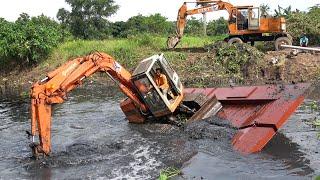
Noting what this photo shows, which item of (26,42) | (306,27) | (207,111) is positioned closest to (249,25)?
(306,27)

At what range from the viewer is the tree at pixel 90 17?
53688 millimetres

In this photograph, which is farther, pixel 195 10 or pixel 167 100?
pixel 195 10

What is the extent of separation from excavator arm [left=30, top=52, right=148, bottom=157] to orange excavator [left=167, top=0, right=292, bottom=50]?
636 inches

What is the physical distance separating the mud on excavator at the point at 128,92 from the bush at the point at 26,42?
55.3ft

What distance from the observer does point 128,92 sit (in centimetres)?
1536

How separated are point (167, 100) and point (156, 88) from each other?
57 cm

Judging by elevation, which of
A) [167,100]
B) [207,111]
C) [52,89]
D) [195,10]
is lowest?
[207,111]

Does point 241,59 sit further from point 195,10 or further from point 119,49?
point 119,49

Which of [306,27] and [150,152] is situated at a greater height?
[306,27]

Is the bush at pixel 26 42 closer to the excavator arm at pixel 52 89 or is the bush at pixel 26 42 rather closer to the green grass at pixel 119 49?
the green grass at pixel 119 49

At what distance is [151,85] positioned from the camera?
48.4 ft

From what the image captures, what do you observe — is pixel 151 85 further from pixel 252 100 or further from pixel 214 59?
pixel 214 59

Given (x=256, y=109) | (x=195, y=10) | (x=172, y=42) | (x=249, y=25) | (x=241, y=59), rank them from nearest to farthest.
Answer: (x=256, y=109) < (x=241, y=59) < (x=249, y=25) < (x=195, y=10) < (x=172, y=42)

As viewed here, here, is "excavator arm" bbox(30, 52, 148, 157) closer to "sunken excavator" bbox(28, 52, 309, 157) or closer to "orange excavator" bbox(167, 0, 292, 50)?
"sunken excavator" bbox(28, 52, 309, 157)
